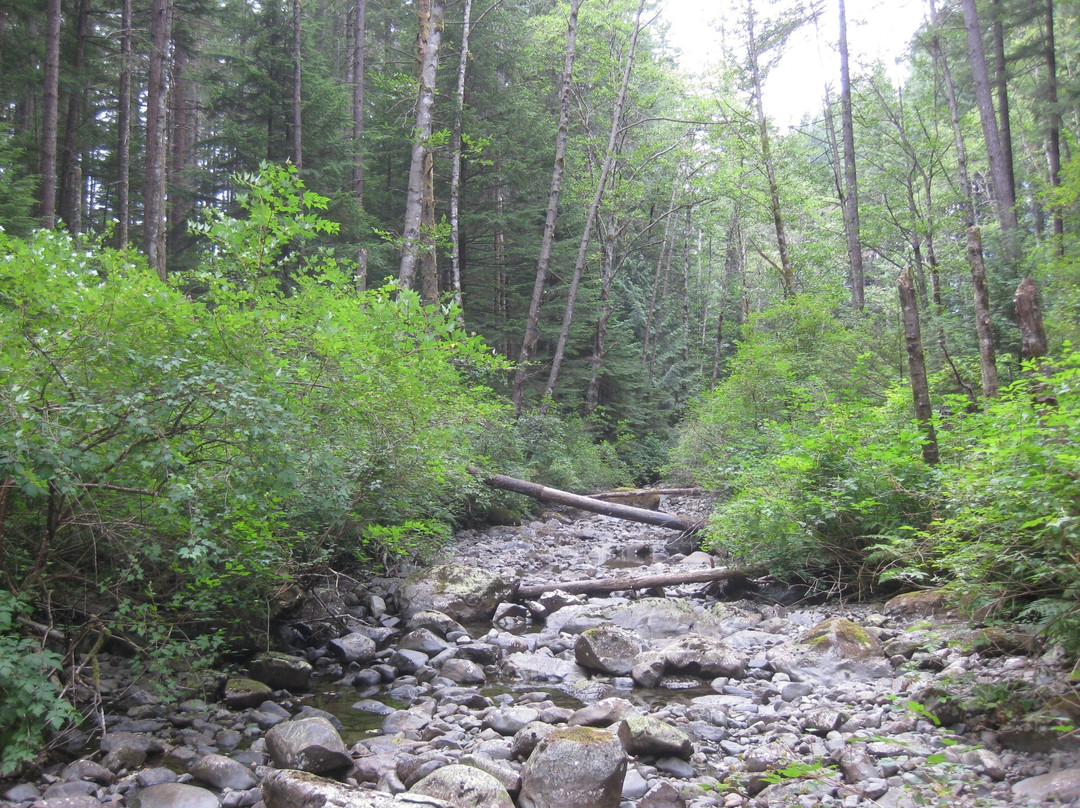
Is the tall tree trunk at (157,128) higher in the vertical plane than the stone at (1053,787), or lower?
higher

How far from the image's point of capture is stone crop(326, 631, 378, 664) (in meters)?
6.43

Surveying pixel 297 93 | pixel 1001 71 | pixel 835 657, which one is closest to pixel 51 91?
pixel 297 93

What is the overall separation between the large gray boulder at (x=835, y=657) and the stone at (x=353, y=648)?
3.62 meters

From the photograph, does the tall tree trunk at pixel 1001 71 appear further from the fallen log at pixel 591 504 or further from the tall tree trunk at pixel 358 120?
the tall tree trunk at pixel 358 120

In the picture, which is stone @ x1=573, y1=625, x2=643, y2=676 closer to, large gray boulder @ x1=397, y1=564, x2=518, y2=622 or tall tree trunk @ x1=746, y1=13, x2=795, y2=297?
large gray boulder @ x1=397, y1=564, x2=518, y2=622

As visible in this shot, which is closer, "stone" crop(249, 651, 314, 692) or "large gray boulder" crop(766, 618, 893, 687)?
"large gray boulder" crop(766, 618, 893, 687)

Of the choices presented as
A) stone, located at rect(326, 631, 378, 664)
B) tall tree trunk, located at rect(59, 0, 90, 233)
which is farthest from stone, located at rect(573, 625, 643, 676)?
tall tree trunk, located at rect(59, 0, 90, 233)

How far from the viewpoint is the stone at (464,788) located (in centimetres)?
376

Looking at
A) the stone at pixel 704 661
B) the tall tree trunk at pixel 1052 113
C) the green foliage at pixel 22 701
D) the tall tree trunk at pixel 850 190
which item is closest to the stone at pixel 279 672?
the green foliage at pixel 22 701

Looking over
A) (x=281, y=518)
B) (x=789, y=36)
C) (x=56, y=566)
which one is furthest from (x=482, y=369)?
(x=789, y=36)

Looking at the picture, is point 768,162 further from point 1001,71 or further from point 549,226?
point 549,226

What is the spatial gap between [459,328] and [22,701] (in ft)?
16.5

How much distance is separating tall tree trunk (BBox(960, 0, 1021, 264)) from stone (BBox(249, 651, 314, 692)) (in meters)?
15.2

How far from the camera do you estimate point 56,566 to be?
→ 4.44 m
